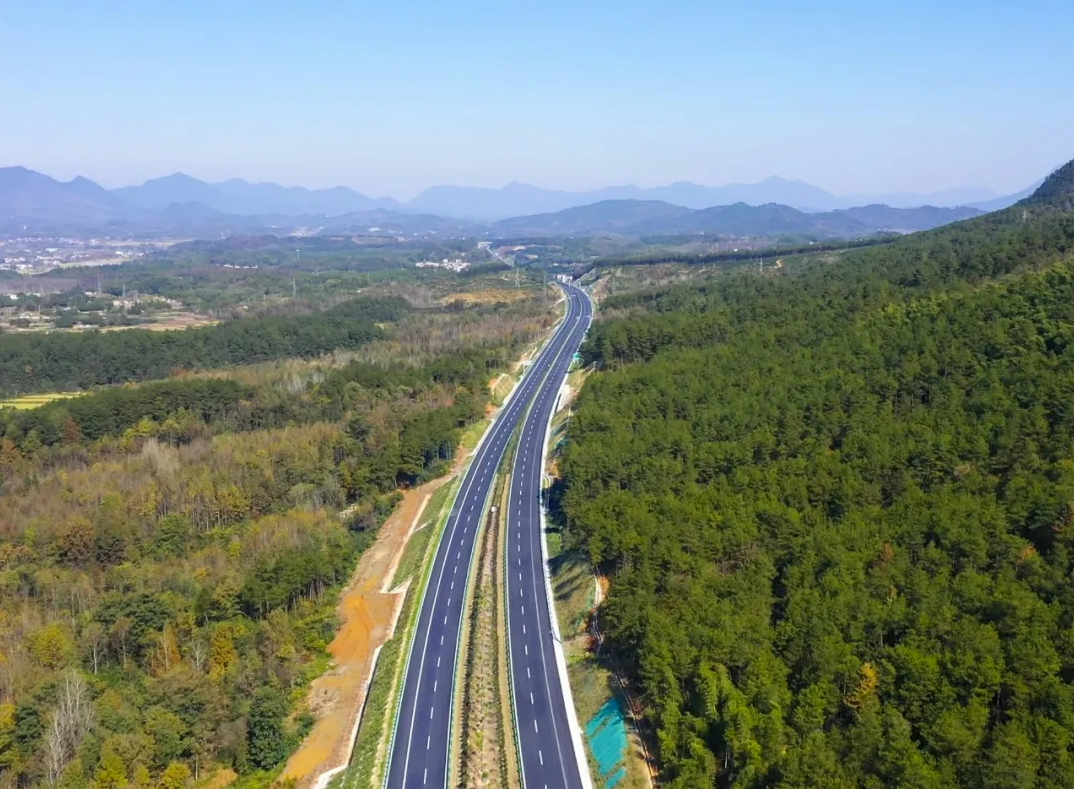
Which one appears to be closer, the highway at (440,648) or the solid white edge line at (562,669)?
the solid white edge line at (562,669)

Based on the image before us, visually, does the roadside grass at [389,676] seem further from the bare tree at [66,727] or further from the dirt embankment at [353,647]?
the bare tree at [66,727]

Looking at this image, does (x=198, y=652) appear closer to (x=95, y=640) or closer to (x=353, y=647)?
(x=95, y=640)

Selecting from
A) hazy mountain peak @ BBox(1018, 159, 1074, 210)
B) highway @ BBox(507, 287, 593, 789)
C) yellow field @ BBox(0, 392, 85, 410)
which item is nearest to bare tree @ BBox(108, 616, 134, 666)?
highway @ BBox(507, 287, 593, 789)

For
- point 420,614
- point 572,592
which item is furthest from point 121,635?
point 572,592

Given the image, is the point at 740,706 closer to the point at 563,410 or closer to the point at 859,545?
the point at 859,545

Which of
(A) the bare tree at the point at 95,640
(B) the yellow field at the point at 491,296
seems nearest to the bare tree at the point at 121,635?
(A) the bare tree at the point at 95,640

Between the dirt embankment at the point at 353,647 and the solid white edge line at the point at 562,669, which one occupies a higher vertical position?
the solid white edge line at the point at 562,669

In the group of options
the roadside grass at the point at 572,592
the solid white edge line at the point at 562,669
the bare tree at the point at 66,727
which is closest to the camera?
the bare tree at the point at 66,727
